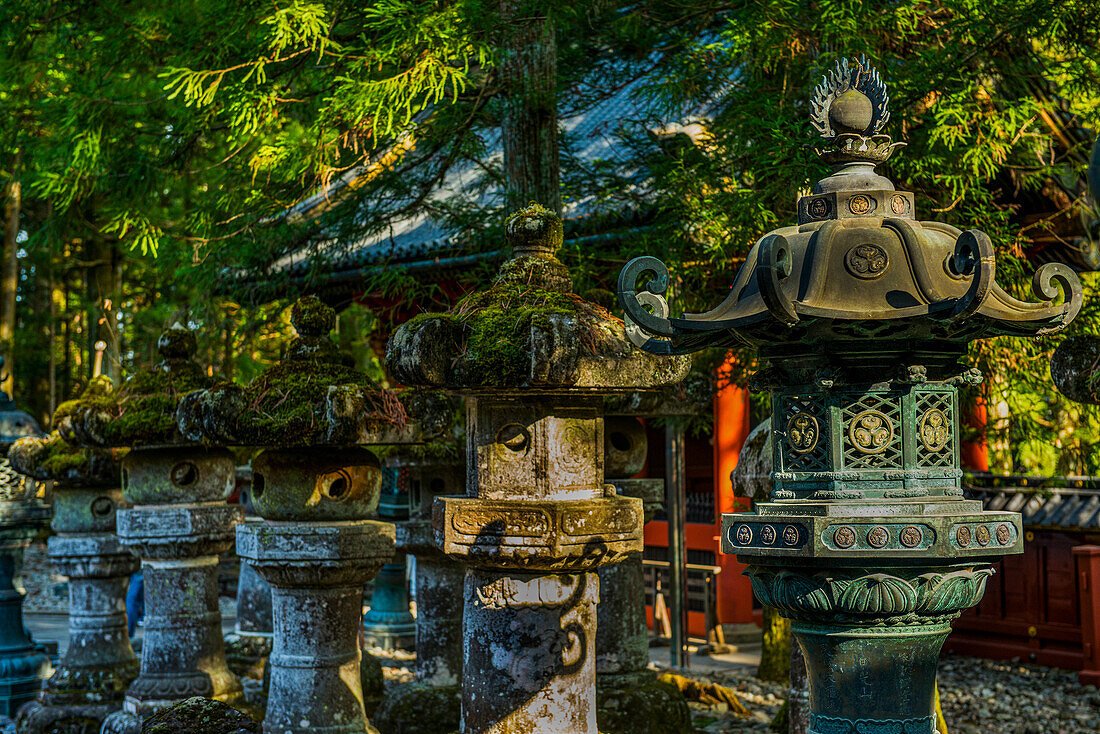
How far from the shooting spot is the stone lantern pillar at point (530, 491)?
4.02 meters

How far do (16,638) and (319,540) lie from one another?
5255 millimetres

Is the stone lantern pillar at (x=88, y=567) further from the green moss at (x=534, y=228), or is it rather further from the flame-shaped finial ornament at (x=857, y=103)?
the flame-shaped finial ornament at (x=857, y=103)

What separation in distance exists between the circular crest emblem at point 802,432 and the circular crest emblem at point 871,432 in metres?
0.10

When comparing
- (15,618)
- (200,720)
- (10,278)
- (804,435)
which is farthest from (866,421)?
(10,278)

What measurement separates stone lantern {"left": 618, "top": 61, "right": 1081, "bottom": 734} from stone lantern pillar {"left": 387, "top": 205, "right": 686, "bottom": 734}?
2.60 ft

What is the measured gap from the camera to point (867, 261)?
3055 millimetres

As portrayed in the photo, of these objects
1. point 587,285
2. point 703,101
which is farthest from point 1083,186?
point 587,285

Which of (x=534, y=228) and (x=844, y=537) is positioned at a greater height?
(x=534, y=228)

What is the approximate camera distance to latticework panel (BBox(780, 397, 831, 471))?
320 centimetres

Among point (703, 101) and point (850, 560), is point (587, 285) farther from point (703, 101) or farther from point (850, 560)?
point (850, 560)

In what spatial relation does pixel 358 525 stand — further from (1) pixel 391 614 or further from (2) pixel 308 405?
(1) pixel 391 614

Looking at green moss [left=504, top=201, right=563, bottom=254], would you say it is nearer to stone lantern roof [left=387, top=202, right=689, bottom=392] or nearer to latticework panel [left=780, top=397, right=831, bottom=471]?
stone lantern roof [left=387, top=202, right=689, bottom=392]

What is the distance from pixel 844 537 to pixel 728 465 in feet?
24.1

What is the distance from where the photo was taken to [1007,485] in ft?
32.1
